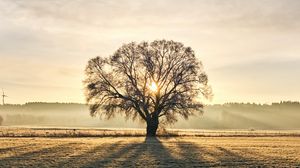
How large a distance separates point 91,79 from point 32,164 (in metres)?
37.5

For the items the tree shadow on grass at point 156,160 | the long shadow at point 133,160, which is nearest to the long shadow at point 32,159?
the tree shadow on grass at point 156,160

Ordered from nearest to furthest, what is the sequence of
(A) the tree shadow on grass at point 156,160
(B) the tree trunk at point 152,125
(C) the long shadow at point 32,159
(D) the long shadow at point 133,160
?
1. (C) the long shadow at point 32,159
2. (D) the long shadow at point 133,160
3. (A) the tree shadow on grass at point 156,160
4. (B) the tree trunk at point 152,125

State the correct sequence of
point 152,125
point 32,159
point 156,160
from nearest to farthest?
point 32,159 < point 156,160 < point 152,125

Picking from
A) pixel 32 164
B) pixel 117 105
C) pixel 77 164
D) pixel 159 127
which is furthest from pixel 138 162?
pixel 159 127

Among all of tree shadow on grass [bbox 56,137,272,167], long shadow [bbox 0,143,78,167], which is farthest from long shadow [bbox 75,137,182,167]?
long shadow [bbox 0,143,78,167]

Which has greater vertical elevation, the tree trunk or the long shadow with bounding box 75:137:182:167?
the tree trunk

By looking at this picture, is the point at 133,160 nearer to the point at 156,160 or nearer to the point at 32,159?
the point at 156,160

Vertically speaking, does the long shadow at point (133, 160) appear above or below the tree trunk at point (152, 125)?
below

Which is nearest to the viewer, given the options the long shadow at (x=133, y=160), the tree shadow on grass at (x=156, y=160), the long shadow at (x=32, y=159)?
the long shadow at (x=32, y=159)

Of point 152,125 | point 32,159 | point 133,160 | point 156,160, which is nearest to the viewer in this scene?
point 32,159

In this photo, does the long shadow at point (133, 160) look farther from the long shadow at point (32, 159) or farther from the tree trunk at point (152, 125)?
the tree trunk at point (152, 125)

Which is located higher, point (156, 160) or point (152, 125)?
point (152, 125)

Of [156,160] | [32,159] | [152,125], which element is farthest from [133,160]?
[152,125]

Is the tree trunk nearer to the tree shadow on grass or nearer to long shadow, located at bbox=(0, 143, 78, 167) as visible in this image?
the tree shadow on grass
